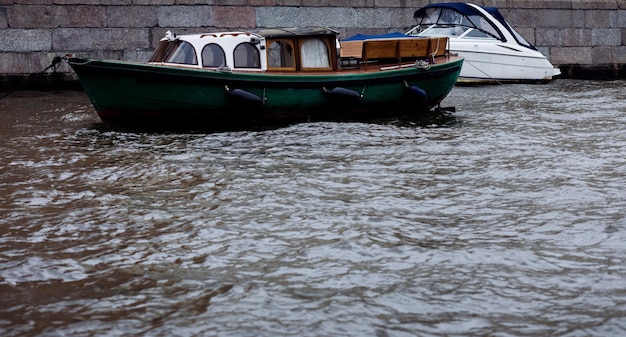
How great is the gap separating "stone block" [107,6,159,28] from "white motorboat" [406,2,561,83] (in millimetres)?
5465

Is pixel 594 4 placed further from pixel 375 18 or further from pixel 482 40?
pixel 375 18

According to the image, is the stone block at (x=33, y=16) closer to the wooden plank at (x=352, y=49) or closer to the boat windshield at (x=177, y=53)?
the boat windshield at (x=177, y=53)

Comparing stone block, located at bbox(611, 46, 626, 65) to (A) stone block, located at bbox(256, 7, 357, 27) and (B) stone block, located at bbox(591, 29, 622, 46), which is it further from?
(A) stone block, located at bbox(256, 7, 357, 27)

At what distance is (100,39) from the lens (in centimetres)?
1562

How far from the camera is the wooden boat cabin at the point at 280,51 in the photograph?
11.2 m

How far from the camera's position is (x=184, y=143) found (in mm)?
10094

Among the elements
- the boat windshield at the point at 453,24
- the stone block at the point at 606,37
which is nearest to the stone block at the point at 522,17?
the stone block at the point at 606,37

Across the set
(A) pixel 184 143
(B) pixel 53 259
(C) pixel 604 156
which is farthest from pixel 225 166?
(C) pixel 604 156

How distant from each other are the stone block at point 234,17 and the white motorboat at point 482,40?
354 cm

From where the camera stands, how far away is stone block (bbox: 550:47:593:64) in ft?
66.8

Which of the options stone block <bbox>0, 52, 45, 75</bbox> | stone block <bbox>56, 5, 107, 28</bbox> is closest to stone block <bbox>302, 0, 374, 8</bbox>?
stone block <bbox>56, 5, 107, 28</bbox>

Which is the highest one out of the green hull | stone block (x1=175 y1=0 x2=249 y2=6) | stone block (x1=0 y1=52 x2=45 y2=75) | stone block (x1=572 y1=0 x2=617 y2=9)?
stone block (x1=175 y1=0 x2=249 y2=6)

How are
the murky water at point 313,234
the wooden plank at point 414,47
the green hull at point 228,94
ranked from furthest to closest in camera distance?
the wooden plank at point 414,47
the green hull at point 228,94
the murky water at point 313,234

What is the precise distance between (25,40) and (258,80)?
6.02 meters
